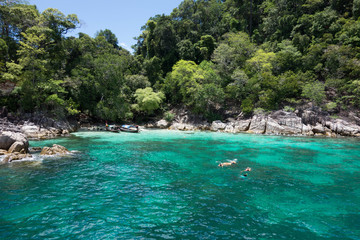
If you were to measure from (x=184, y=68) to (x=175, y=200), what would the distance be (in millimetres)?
34763

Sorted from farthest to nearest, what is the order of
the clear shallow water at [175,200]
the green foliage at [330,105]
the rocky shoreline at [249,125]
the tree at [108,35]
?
the tree at [108,35], the green foliage at [330,105], the rocky shoreline at [249,125], the clear shallow water at [175,200]

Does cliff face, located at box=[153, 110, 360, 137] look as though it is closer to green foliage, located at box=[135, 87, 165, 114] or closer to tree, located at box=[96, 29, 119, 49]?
green foliage, located at box=[135, 87, 165, 114]

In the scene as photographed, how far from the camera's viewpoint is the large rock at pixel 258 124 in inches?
1251

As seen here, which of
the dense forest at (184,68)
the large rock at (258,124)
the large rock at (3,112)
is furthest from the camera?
the large rock at (258,124)

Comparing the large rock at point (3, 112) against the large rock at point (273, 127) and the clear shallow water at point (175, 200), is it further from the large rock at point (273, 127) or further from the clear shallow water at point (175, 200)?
the large rock at point (273, 127)

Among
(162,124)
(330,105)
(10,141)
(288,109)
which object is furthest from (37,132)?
(330,105)

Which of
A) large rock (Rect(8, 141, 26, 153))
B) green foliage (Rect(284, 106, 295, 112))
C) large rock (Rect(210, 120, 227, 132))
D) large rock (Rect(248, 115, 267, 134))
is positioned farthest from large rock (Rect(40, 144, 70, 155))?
green foliage (Rect(284, 106, 295, 112))

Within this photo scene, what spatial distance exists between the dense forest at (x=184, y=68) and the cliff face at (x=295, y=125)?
6.28 feet

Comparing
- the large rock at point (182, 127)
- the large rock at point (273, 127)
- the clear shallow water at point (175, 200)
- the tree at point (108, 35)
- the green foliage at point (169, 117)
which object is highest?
the tree at point (108, 35)

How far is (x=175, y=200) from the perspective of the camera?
7883 mm

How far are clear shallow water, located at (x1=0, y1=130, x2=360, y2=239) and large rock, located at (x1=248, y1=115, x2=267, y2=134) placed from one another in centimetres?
1774

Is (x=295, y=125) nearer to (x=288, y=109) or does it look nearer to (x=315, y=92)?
(x=288, y=109)

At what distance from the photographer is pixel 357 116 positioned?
30453 mm

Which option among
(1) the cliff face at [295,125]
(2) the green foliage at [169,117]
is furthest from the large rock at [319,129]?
(2) the green foliage at [169,117]
